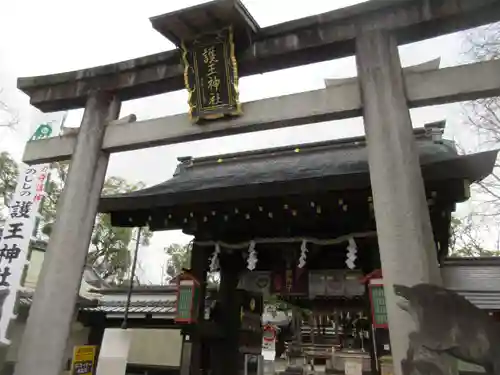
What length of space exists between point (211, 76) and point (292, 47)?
1029 millimetres

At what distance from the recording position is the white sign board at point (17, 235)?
617 centimetres

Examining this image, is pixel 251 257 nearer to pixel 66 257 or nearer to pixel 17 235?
pixel 66 257

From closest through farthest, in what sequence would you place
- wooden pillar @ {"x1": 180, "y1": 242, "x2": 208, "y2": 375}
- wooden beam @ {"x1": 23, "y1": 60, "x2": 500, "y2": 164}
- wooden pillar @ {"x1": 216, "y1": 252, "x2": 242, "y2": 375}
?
wooden beam @ {"x1": 23, "y1": 60, "x2": 500, "y2": 164} < wooden pillar @ {"x1": 180, "y1": 242, "x2": 208, "y2": 375} < wooden pillar @ {"x1": 216, "y1": 252, "x2": 242, "y2": 375}

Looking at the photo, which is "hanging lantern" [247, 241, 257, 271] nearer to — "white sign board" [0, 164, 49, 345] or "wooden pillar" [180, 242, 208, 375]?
"wooden pillar" [180, 242, 208, 375]

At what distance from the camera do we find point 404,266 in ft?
10.3

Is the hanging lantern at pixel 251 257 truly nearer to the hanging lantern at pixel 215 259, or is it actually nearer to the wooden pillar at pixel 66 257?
the hanging lantern at pixel 215 259

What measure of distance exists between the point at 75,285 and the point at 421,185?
12.6ft

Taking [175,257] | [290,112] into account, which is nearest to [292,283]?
[290,112]

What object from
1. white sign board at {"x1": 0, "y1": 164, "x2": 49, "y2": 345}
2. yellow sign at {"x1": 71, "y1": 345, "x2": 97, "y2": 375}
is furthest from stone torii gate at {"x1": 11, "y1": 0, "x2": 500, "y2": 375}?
yellow sign at {"x1": 71, "y1": 345, "x2": 97, "y2": 375}

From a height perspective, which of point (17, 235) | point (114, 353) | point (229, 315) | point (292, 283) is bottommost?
point (114, 353)

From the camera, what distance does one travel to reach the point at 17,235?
21.7 feet

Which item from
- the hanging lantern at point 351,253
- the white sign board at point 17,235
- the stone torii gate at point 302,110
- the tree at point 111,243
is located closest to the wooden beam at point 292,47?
the stone torii gate at point 302,110

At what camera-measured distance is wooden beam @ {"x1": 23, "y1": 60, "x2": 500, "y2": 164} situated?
366cm

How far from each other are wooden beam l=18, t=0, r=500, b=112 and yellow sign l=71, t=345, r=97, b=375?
16.5ft
